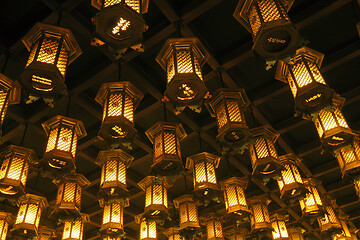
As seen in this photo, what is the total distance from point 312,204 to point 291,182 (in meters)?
1.25

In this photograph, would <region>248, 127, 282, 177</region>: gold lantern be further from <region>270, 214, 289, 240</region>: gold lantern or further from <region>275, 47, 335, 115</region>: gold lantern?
<region>270, 214, 289, 240</region>: gold lantern

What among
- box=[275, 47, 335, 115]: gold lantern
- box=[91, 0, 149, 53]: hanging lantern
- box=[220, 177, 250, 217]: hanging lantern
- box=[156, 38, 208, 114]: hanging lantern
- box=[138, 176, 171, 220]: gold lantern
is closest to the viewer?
box=[91, 0, 149, 53]: hanging lantern

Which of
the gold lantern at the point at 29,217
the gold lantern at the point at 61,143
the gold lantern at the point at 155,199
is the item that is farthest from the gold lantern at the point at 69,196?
the gold lantern at the point at 155,199

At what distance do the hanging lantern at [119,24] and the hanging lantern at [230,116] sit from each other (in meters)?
1.80

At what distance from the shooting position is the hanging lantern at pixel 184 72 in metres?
3.87

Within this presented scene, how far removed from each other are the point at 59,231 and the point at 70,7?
782 centimetres

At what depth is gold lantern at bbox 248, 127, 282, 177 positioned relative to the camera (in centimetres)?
532

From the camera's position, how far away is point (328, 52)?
5969mm

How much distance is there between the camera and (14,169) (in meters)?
5.35

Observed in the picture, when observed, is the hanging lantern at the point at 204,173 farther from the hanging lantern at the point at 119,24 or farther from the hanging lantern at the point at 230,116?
the hanging lantern at the point at 119,24

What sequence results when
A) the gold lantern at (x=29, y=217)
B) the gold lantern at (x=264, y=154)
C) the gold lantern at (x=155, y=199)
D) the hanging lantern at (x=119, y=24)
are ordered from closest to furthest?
the hanging lantern at (x=119, y=24), the gold lantern at (x=264, y=154), the gold lantern at (x=29, y=217), the gold lantern at (x=155, y=199)

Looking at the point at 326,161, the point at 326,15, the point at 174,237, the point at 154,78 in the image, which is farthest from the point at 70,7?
the point at 326,161

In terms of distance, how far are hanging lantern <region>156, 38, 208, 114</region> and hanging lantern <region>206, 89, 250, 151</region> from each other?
2.30 ft

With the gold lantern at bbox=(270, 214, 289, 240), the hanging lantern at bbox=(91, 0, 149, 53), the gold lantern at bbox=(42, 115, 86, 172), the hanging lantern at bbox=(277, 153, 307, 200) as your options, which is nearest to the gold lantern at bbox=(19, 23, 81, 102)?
the hanging lantern at bbox=(91, 0, 149, 53)
